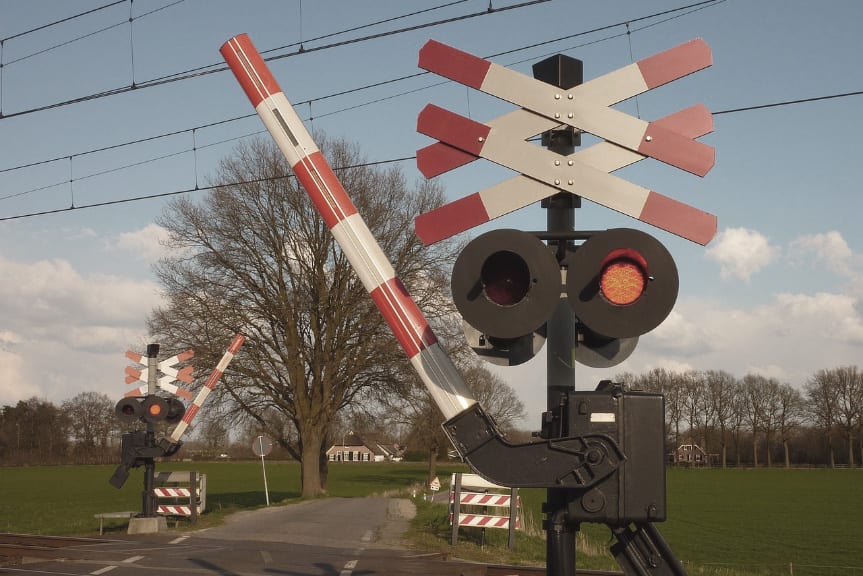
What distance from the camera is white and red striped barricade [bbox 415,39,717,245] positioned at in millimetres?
3180

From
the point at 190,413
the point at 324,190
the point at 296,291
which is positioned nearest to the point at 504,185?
the point at 324,190

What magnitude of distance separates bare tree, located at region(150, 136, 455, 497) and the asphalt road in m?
13.6

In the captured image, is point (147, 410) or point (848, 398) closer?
point (147, 410)

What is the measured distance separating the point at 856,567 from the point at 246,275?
2131 centimetres

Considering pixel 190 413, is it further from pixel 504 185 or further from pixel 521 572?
pixel 504 185

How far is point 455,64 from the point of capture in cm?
336

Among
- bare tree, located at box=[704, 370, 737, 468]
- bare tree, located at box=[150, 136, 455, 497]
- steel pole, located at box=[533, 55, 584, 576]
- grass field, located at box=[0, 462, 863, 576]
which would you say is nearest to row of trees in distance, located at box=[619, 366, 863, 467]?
bare tree, located at box=[704, 370, 737, 468]

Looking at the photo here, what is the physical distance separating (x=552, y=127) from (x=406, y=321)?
0.90m

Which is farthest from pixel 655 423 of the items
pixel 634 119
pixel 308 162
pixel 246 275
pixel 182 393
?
pixel 246 275

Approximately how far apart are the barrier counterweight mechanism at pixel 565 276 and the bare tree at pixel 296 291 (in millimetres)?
28364

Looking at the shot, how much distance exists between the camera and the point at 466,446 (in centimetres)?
314

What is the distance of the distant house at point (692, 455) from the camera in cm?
11932

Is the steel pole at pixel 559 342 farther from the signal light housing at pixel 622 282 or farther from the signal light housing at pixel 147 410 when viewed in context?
the signal light housing at pixel 147 410

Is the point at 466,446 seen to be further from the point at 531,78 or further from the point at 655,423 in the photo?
the point at 531,78
